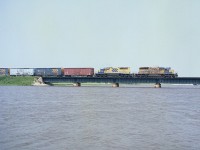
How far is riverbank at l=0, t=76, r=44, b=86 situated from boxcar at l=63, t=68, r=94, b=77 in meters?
15.5

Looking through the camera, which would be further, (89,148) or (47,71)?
(47,71)

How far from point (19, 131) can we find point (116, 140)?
A: 30.4 ft

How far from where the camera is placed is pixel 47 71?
15475 centimetres

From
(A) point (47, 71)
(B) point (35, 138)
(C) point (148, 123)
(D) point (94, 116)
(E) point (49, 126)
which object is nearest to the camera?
(B) point (35, 138)

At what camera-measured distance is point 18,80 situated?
15938cm

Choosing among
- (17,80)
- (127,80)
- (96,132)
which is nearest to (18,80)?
(17,80)

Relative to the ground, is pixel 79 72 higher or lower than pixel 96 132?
higher

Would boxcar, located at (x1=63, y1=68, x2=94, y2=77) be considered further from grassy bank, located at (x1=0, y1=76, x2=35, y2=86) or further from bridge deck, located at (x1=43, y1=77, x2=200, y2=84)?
grassy bank, located at (x1=0, y1=76, x2=35, y2=86)

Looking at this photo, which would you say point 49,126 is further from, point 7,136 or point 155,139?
point 155,139

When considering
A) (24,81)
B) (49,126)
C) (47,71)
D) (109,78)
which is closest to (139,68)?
(109,78)

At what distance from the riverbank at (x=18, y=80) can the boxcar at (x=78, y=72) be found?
15.5 metres

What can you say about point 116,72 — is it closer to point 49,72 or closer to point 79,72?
point 79,72

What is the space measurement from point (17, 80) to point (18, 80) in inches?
31.9

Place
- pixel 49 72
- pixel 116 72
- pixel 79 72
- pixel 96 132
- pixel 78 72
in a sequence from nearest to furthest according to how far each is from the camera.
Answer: pixel 96 132, pixel 116 72, pixel 79 72, pixel 78 72, pixel 49 72
